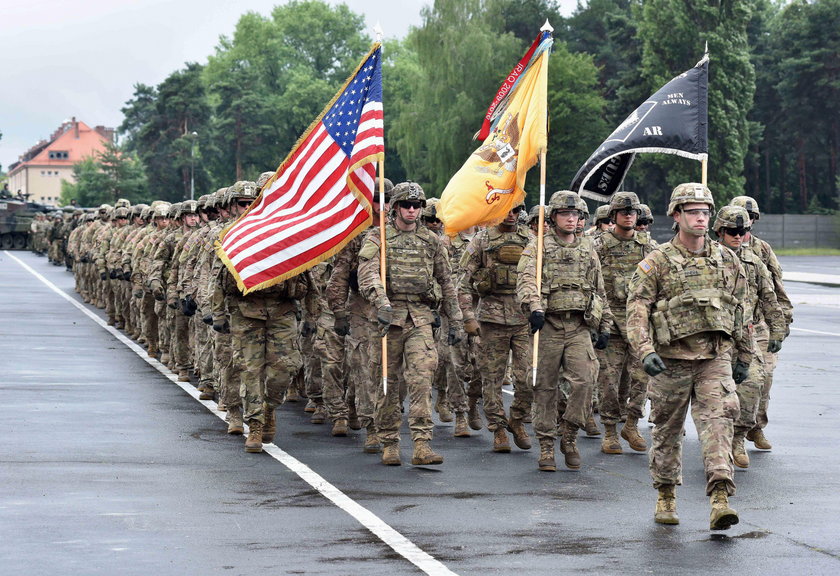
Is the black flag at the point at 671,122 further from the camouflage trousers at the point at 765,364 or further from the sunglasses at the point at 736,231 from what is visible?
the sunglasses at the point at 736,231

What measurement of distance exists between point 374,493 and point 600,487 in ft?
5.31

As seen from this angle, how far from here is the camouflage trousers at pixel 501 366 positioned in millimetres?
12203

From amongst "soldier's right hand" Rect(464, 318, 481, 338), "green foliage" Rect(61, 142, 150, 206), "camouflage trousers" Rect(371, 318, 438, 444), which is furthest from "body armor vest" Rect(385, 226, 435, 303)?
"green foliage" Rect(61, 142, 150, 206)

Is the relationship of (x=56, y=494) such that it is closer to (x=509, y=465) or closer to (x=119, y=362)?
(x=509, y=465)

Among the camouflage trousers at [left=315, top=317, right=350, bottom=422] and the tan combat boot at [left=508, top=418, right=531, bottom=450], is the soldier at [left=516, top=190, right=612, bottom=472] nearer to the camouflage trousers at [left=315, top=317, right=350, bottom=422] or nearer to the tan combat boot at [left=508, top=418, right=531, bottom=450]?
the tan combat boot at [left=508, top=418, right=531, bottom=450]

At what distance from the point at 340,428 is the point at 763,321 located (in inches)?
147

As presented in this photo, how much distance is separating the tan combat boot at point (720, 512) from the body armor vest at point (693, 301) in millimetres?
989

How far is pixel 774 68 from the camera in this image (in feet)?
296

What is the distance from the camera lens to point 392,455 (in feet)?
37.4

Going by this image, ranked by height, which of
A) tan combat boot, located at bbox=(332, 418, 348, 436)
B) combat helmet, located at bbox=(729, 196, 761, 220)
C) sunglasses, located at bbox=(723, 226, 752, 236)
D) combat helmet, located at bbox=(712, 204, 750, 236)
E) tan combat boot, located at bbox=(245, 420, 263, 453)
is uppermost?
combat helmet, located at bbox=(729, 196, 761, 220)

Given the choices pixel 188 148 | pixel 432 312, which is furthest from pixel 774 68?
pixel 432 312

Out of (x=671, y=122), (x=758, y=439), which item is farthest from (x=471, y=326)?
(x=671, y=122)

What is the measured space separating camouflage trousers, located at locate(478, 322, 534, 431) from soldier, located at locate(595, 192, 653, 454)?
0.75m

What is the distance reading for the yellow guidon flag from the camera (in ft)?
42.6
